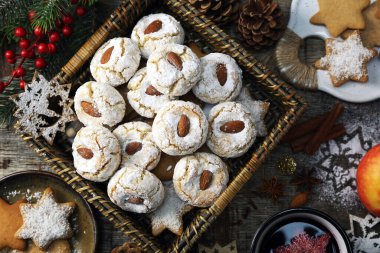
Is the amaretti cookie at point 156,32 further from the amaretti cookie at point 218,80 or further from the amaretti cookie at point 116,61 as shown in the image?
the amaretti cookie at point 218,80

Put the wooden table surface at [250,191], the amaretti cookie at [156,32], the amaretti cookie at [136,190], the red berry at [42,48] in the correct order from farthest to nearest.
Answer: the wooden table surface at [250,191], the red berry at [42,48], the amaretti cookie at [156,32], the amaretti cookie at [136,190]

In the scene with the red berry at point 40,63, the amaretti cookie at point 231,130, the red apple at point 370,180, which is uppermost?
the red berry at point 40,63

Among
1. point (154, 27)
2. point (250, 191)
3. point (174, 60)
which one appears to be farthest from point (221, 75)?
point (250, 191)

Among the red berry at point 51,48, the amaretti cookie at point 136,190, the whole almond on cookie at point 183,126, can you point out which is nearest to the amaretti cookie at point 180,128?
the whole almond on cookie at point 183,126

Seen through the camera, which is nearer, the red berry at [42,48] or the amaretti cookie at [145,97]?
the amaretti cookie at [145,97]

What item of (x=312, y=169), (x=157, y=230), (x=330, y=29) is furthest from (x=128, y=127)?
(x=330, y=29)

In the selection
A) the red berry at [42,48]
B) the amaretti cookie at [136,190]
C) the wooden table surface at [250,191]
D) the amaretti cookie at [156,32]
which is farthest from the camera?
the wooden table surface at [250,191]

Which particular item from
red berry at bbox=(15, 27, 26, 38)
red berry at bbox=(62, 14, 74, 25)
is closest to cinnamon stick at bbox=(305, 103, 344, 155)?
red berry at bbox=(62, 14, 74, 25)

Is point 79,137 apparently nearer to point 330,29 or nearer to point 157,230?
point 157,230
